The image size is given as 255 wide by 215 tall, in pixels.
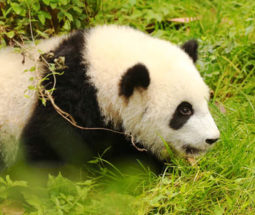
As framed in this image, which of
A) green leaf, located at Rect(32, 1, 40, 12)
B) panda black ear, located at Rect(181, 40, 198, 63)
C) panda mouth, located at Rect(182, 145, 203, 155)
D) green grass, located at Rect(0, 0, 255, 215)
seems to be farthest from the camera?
green leaf, located at Rect(32, 1, 40, 12)

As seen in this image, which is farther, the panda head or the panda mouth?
the panda mouth

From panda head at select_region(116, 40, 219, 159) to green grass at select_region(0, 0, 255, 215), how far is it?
284mm

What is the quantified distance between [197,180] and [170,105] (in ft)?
2.16

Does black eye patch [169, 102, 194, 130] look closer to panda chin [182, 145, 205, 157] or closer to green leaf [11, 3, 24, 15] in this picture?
panda chin [182, 145, 205, 157]

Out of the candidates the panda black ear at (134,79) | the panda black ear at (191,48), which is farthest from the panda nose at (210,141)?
the panda black ear at (191,48)

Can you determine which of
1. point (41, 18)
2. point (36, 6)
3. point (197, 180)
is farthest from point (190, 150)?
point (36, 6)

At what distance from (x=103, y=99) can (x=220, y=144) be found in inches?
45.6

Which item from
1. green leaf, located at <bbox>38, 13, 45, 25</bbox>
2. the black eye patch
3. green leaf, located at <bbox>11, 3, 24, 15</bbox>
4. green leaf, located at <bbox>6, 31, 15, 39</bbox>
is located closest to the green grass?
the black eye patch

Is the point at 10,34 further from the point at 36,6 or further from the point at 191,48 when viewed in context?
the point at 191,48

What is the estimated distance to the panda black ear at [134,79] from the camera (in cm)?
321

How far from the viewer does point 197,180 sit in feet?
11.4

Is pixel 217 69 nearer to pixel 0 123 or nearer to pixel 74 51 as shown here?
pixel 74 51

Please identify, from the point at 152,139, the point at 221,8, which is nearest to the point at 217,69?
the point at 221,8

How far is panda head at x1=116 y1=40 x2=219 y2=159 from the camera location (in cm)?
335
